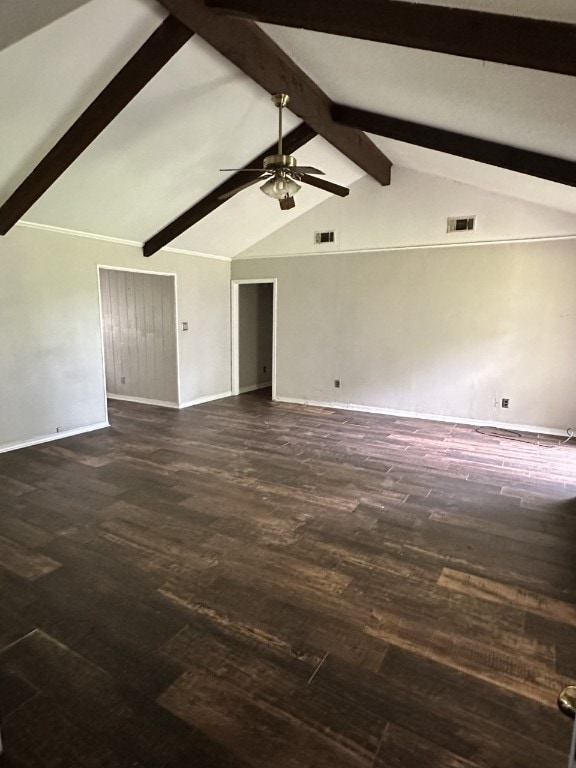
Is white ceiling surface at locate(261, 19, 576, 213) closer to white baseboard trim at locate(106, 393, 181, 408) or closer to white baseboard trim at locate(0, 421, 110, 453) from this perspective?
white baseboard trim at locate(0, 421, 110, 453)

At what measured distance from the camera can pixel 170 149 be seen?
4.07 m

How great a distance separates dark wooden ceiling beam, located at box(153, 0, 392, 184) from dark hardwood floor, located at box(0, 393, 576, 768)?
3.32 metres

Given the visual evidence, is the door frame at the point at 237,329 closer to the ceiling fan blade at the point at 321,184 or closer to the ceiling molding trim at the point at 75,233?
the ceiling molding trim at the point at 75,233

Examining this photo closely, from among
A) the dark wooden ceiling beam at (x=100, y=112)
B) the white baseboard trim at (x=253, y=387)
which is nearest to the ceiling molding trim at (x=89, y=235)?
the dark wooden ceiling beam at (x=100, y=112)

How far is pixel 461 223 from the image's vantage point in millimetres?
5543

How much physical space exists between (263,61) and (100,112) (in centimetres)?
132

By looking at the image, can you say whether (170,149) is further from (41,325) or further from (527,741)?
(527,741)

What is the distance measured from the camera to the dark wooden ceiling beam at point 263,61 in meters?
2.79

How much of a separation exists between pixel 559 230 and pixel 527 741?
5268mm

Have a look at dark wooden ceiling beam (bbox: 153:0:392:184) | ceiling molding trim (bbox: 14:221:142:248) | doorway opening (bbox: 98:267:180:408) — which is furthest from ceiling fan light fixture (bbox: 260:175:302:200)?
doorway opening (bbox: 98:267:180:408)

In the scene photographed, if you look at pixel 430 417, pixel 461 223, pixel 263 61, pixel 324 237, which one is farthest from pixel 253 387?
pixel 263 61

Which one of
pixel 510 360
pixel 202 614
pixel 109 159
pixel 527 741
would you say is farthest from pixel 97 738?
pixel 510 360

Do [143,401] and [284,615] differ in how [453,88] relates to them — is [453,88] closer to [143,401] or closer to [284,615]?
[284,615]

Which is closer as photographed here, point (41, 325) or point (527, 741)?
point (527, 741)
